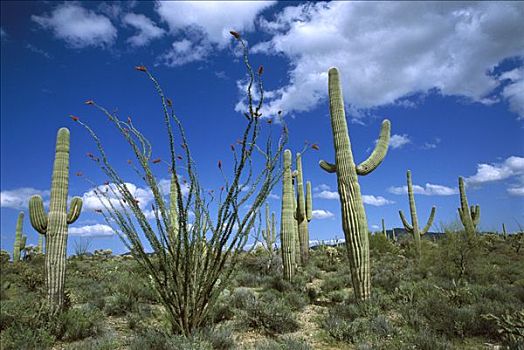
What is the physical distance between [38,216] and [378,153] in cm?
784

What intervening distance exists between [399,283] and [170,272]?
7.36 m

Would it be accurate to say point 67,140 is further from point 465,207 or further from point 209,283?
point 465,207

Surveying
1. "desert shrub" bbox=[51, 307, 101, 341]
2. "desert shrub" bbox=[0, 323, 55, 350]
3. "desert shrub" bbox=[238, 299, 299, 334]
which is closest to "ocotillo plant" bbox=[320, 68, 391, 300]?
"desert shrub" bbox=[238, 299, 299, 334]

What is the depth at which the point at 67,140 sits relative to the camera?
917cm

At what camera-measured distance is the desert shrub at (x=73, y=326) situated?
634 centimetres

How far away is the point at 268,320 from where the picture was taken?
6.76 metres

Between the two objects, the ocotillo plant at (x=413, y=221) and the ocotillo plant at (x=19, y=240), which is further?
the ocotillo plant at (x=19, y=240)

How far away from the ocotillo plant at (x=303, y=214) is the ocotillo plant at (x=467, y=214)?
8103 mm

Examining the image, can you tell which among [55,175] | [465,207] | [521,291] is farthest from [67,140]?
[465,207]

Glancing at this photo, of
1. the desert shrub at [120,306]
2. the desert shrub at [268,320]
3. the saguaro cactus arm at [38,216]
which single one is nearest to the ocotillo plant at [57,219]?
the saguaro cactus arm at [38,216]

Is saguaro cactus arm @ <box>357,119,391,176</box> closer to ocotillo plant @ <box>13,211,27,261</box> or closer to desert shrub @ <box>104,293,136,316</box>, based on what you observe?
desert shrub @ <box>104,293,136,316</box>

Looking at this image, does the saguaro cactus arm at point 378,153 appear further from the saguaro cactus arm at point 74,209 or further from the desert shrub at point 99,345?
the saguaro cactus arm at point 74,209

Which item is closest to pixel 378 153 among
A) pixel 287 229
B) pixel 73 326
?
pixel 287 229

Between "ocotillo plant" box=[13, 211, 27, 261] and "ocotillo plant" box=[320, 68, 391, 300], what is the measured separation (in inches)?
710
